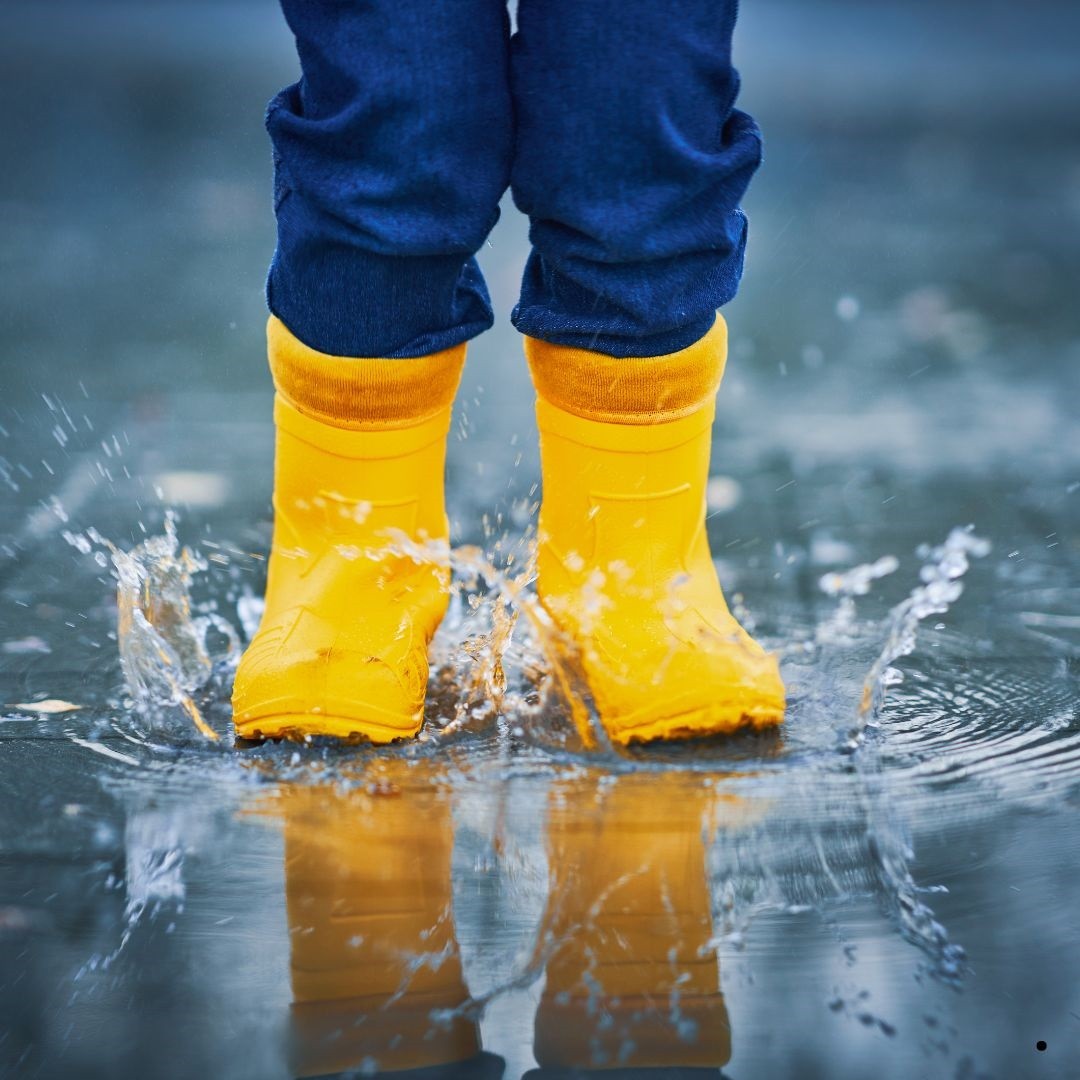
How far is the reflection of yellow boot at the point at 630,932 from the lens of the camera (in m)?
0.79

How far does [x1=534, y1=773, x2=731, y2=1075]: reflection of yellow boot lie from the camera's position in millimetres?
787

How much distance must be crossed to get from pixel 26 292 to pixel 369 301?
1743 mm

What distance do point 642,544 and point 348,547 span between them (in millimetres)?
232

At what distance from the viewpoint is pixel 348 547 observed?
1190 millimetres

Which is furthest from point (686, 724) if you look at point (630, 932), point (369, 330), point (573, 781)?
point (369, 330)

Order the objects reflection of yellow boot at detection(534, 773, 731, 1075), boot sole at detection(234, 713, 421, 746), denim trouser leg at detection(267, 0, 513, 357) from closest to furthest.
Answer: reflection of yellow boot at detection(534, 773, 731, 1075)
denim trouser leg at detection(267, 0, 513, 357)
boot sole at detection(234, 713, 421, 746)

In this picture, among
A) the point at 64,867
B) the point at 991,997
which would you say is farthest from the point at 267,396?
the point at 991,997

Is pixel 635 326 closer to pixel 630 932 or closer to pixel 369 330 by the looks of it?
pixel 369 330

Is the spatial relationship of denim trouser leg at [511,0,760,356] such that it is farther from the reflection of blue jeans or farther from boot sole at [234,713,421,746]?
boot sole at [234,713,421,746]

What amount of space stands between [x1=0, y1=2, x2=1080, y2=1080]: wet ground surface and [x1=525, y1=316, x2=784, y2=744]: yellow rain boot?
4 centimetres

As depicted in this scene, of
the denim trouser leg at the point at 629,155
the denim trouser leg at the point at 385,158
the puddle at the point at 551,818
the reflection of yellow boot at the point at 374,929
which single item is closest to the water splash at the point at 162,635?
the puddle at the point at 551,818

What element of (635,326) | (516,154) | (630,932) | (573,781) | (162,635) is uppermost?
(516,154)

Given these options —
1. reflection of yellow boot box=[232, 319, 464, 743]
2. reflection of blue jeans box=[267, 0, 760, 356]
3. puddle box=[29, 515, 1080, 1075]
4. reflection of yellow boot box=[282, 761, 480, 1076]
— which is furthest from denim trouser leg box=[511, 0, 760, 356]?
reflection of yellow boot box=[282, 761, 480, 1076]

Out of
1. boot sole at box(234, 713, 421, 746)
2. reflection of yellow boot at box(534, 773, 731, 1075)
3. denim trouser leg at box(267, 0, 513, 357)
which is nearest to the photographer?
reflection of yellow boot at box(534, 773, 731, 1075)
